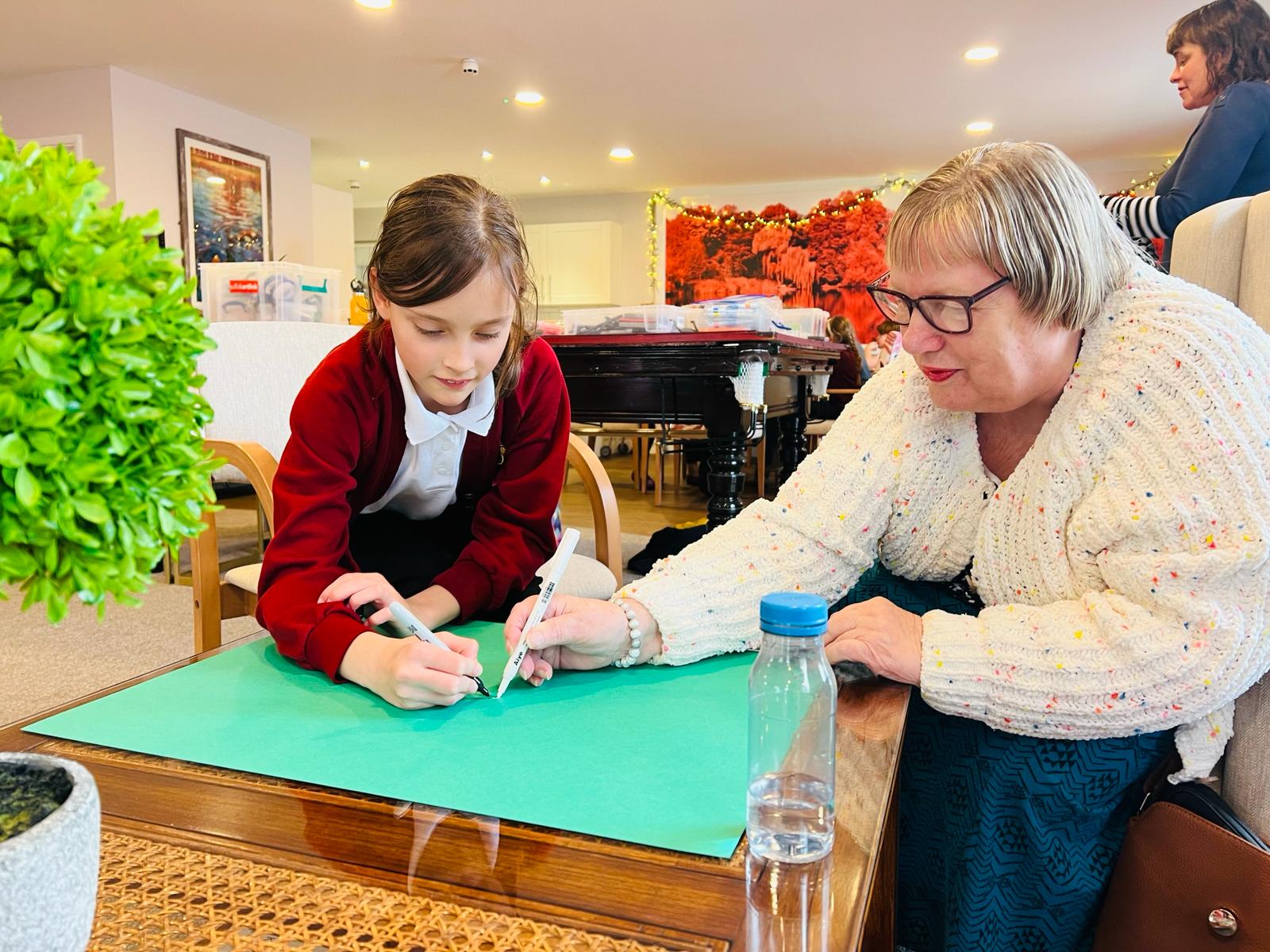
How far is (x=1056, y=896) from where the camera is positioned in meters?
0.95

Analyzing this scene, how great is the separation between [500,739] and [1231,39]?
8.80 ft

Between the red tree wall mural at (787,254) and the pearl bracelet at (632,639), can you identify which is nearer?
the pearl bracelet at (632,639)

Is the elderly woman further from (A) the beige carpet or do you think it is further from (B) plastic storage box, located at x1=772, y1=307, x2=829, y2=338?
(B) plastic storage box, located at x1=772, y1=307, x2=829, y2=338

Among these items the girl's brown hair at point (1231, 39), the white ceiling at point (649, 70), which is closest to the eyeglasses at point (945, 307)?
the girl's brown hair at point (1231, 39)

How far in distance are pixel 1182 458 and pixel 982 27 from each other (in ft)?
15.4

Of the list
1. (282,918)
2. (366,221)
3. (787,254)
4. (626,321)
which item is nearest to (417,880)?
(282,918)

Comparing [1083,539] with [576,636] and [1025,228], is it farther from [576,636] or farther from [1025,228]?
[576,636]

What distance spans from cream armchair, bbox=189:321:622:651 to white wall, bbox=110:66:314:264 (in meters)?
3.43

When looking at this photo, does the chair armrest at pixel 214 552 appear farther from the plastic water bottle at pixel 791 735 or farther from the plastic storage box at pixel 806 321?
the plastic storage box at pixel 806 321

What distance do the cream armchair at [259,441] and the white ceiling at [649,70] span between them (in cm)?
195

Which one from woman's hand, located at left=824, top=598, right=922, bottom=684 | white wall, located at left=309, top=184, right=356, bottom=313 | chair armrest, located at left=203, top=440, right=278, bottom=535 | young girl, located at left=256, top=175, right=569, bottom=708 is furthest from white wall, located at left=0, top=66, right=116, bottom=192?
woman's hand, located at left=824, top=598, right=922, bottom=684

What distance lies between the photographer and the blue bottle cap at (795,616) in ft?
1.85

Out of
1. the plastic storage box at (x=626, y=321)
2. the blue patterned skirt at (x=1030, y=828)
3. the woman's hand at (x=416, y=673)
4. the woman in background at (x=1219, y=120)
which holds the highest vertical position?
the woman in background at (x=1219, y=120)

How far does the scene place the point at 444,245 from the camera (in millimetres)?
1115
